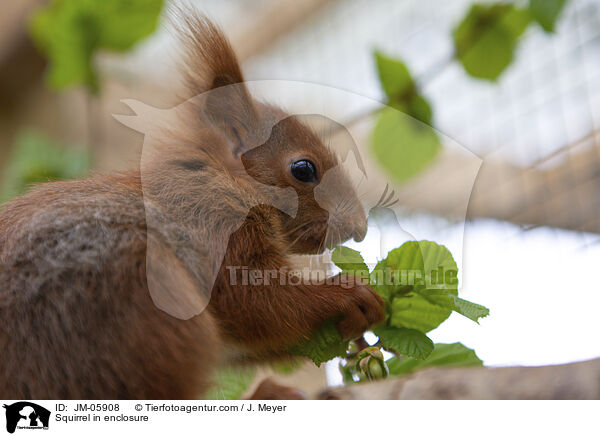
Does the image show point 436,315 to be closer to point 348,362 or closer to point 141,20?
point 348,362

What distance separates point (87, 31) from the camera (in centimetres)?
122

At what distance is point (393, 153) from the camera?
0.77 m

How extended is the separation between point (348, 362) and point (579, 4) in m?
1.02

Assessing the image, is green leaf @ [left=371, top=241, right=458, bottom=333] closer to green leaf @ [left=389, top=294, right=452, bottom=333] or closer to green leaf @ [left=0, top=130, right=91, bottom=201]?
green leaf @ [left=389, top=294, right=452, bottom=333]

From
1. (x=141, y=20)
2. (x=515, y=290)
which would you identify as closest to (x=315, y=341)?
(x=515, y=290)

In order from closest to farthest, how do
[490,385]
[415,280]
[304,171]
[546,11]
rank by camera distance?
[490,385] < [415,280] < [304,171] < [546,11]

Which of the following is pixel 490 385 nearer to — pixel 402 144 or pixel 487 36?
pixel 402 144

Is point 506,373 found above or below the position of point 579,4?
below

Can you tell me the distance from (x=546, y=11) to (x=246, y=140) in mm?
507
